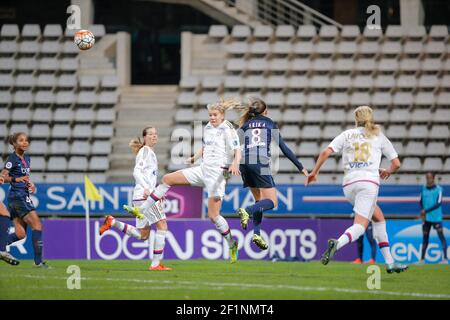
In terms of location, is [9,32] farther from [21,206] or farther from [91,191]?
[21,206]

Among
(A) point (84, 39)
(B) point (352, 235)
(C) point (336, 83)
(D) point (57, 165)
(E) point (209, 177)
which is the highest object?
(A) point (84, 39)

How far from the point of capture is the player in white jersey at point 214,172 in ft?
47.8

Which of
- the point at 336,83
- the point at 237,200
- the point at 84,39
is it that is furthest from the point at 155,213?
the point at 336,83

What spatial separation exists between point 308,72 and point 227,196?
5.49 m

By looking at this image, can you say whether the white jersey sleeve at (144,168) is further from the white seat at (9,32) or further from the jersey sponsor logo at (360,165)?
the white seat at (9,32)

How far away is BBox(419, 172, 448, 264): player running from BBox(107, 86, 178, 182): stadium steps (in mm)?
6609

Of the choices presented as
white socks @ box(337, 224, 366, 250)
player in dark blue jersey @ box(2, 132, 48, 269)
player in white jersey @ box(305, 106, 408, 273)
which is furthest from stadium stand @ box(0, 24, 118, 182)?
white socks @ box(337, 224, 366, 250)

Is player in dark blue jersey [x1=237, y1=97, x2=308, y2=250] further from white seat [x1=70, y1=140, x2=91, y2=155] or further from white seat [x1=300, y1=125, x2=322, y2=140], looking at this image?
white seat [x1=70, y1=140, x2=91, y2=155]

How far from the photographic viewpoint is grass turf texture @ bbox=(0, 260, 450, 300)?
1076 cm

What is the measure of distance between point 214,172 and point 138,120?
12.4 meters

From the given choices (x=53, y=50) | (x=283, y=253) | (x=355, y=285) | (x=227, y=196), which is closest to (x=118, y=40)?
(x=53, y=50)

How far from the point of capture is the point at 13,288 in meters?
11.4

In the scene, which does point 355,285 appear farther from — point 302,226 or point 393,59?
point 393,59

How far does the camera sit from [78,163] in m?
25.4
